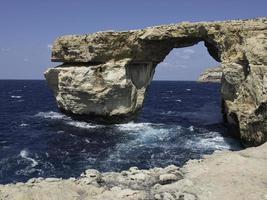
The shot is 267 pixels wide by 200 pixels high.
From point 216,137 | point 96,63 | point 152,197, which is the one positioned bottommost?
point 216,137

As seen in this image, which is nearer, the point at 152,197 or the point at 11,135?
the point at 152,197

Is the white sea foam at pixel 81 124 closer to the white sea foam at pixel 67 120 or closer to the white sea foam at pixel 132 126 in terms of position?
the white sea foam at pixel 67 120

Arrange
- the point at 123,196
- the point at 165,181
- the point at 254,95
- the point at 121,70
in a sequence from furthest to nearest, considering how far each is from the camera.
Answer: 1. the point at 121,70
2. the point at 254,95
3. the point at 165,181
4. the point at 123,196

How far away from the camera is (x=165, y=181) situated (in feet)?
62.1

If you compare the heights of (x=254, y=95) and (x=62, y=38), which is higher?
(x=62, y=38)

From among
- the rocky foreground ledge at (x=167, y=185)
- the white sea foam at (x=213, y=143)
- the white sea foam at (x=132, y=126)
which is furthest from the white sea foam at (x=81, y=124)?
the rocky foreground ledge at (x=167, y=185)

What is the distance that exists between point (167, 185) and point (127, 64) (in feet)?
100.0

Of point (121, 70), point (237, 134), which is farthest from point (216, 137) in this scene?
point (121, 70)

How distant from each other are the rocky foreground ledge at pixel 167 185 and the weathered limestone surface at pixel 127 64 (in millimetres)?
17062

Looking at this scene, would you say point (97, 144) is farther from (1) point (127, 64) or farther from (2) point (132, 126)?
(1) point (127, 64)

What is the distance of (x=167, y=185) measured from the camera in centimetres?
1862

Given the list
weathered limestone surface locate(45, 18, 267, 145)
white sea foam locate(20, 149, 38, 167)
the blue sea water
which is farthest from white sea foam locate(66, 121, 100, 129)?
white sea foam locate(20, 149, 38, 167)

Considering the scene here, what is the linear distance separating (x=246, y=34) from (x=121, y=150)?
15460 mm

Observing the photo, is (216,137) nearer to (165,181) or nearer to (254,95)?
(254,95)
